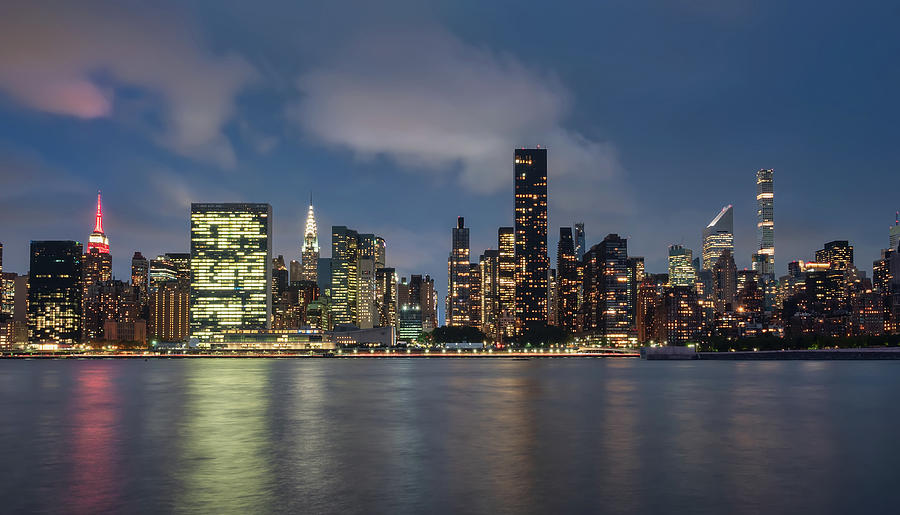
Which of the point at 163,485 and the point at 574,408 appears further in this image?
the point at 574,408

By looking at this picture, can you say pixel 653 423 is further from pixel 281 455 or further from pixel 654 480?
pixel 281 455

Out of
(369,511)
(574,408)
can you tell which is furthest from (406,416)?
(369,511)

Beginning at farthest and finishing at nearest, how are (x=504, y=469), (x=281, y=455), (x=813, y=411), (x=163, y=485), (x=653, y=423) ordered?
1. (x=813, y=411)
2. (x=653, y=423)
3. (x=281, y=455)
4. (x=504, y=469)
5. (x=163, y=485)

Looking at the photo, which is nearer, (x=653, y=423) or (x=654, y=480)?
(x=654, y=480)

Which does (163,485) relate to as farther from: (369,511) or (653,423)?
(653,423)

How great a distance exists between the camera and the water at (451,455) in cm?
3444

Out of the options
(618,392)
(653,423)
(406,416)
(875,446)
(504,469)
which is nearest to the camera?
(504,469)

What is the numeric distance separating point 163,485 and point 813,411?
6619 centimetres

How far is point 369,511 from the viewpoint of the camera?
32062mm

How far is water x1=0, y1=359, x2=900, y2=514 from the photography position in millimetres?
34438

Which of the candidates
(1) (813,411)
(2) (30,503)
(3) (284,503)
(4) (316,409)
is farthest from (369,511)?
(1) (813,411)

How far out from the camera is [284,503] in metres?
33.7

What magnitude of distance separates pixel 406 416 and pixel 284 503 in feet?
134

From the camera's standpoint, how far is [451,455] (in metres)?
48.5
